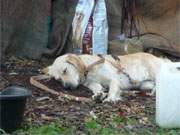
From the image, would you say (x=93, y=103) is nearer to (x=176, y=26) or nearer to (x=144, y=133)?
(x=144, y=133)

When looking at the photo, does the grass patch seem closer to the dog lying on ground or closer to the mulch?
the mulch

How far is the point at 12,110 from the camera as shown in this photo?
562 cm

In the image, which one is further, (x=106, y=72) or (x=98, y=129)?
(x=106, y=72)

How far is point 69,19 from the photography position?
30.7 feet

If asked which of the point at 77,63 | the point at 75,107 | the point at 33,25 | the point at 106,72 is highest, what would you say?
the point at 33,25

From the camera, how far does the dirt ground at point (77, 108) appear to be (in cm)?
629

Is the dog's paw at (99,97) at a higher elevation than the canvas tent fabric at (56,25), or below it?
below

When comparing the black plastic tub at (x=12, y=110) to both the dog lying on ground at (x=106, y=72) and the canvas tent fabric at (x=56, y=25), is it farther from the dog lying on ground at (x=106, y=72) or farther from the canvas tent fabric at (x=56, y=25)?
the canvas tent fabric at (x=56, y=25)

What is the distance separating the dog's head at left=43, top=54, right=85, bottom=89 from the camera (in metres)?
7.50

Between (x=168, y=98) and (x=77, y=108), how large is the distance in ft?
3.84

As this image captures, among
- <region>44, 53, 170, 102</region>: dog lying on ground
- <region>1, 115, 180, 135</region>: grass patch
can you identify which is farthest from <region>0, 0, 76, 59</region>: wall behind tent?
<region>1, 115, 180, 135</region>: grass patch

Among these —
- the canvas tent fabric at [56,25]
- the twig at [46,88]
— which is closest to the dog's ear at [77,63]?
the twig at [46,88]

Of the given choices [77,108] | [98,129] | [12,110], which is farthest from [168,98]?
[12,110]

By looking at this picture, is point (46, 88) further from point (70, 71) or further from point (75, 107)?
point (75, 107)
